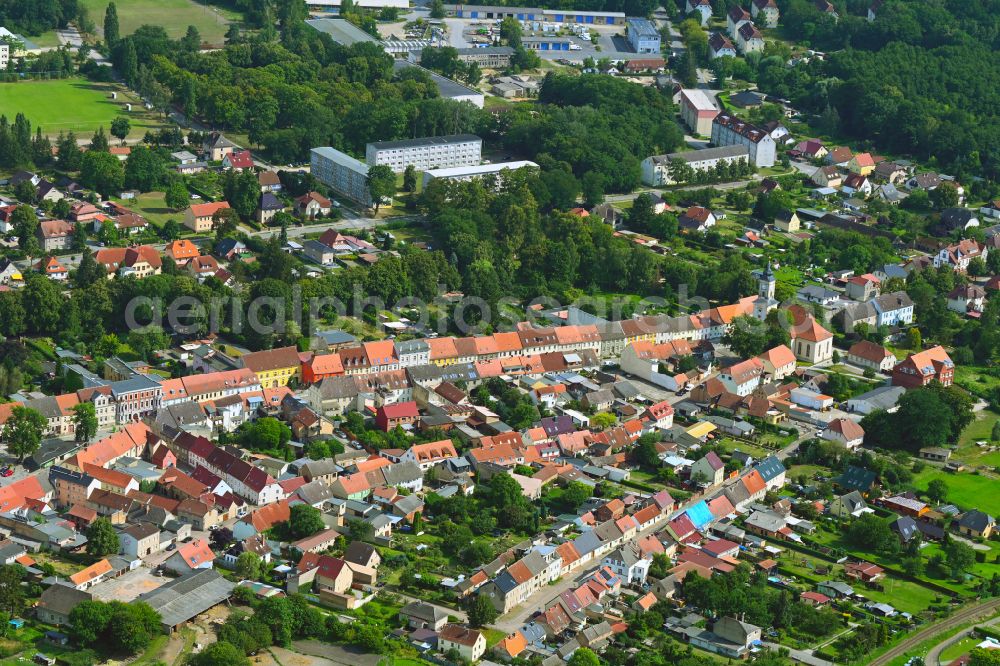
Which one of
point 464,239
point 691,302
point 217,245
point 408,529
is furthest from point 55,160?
point 408,529

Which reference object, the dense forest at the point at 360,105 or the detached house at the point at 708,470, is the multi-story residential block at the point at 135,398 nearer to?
the detached house at the point at 708,470

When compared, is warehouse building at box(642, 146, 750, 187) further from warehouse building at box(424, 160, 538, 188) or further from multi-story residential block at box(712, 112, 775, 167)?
warehouse building at box(424, 160, 538, 188)

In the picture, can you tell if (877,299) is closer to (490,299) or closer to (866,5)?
(490,299)

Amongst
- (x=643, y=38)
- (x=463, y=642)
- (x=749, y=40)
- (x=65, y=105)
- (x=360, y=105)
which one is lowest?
(x=463, y=642)

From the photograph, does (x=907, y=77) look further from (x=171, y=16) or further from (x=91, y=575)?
(x=91, y=575)

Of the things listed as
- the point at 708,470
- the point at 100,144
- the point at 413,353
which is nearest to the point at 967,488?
the point at 708,470

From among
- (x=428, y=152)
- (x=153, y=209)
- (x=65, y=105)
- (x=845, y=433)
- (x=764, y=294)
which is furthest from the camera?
(x=65, y=105)

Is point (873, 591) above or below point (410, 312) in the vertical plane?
below

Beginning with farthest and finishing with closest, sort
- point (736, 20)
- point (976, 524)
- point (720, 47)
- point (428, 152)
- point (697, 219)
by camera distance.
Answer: point (736, 20), point (720, 47), point (428, 152), point (697, 219), point (976, 524)
